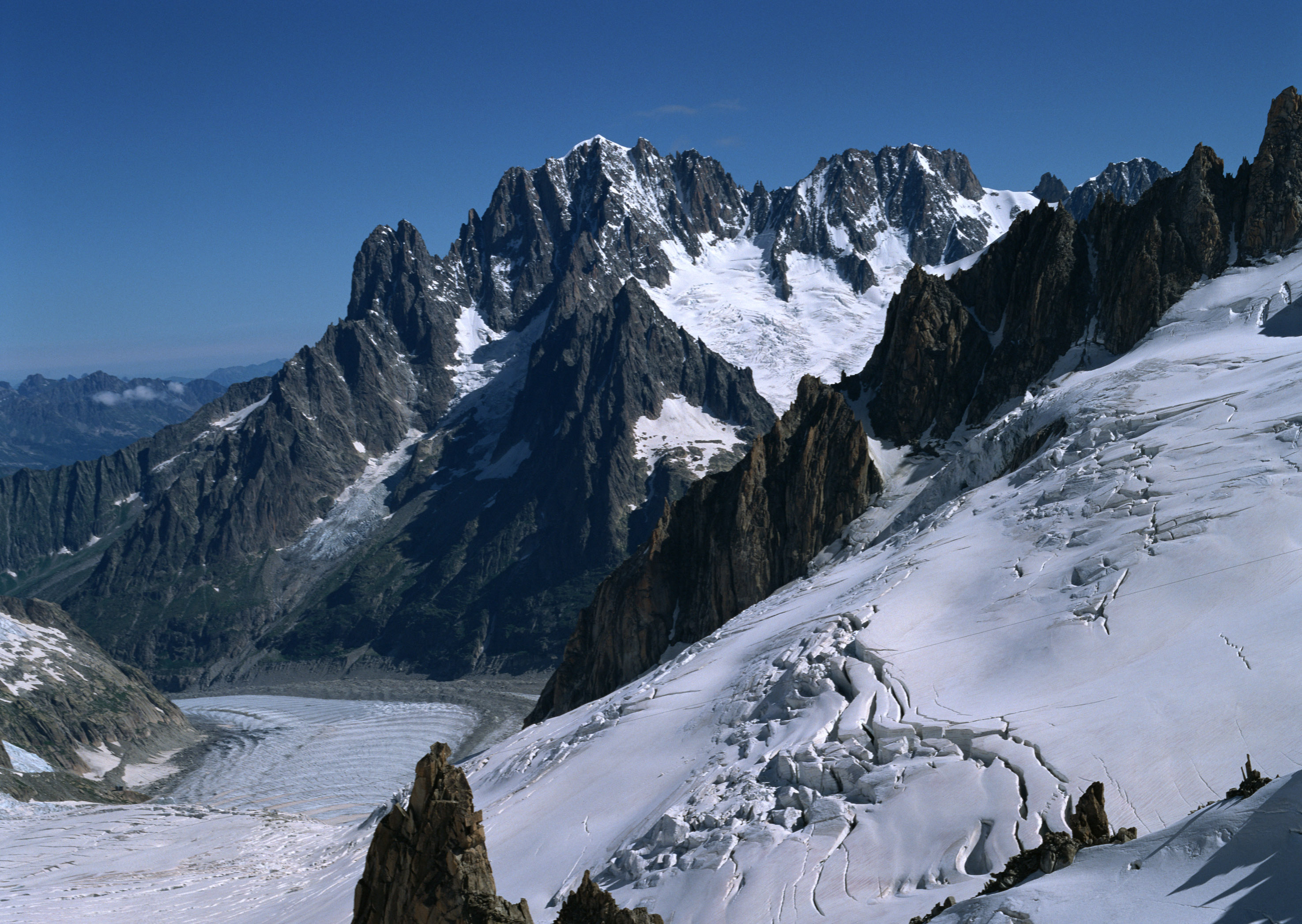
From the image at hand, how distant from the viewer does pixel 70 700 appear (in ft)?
451

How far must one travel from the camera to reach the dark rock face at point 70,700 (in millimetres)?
125688

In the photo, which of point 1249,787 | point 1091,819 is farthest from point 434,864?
point 1249,787

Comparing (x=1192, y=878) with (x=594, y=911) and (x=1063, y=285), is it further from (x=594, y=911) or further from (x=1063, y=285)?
(x=1063, y=285)

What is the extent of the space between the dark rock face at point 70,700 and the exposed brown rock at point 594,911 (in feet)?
414

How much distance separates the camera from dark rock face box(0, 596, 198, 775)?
126 meters

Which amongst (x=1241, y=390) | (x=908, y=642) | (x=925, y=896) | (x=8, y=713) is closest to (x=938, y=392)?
(x=1241, y=390)

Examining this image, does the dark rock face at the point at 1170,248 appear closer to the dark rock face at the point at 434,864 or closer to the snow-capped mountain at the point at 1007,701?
the snow-capped mountain at the point at 1007,701

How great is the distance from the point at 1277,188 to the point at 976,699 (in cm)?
5467

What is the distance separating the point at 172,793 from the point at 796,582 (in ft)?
357

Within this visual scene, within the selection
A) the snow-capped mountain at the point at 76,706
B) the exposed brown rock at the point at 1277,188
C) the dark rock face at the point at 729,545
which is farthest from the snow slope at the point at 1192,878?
the snow-capped mountain at the point at 76,706

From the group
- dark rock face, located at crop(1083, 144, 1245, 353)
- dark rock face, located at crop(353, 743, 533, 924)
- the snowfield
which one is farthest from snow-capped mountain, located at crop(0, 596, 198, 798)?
dark rock face, located at crop(1083, 144, 1245, 353)

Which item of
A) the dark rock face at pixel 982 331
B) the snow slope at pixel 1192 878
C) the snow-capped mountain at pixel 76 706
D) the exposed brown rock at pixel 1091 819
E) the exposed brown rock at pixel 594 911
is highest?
the dark rock face at pixel 982 331

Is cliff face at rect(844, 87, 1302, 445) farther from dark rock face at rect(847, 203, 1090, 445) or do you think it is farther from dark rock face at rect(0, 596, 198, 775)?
dark rock face at rect(0, 596, 198, 775)

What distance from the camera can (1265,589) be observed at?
2462cm
